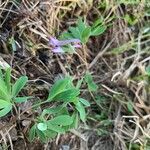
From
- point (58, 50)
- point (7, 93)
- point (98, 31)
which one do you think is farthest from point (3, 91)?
point (98, 31)

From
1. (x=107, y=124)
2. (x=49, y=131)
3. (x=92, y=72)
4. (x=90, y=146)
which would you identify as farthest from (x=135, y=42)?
(x=49, y=131)

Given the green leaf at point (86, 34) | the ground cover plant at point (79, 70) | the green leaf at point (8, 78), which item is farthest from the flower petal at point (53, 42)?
the green leaf at point (8, 78)

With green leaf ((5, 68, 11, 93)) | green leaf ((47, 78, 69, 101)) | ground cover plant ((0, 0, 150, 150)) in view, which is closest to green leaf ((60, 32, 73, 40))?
ground cover plant ((0, 0, 150, 150))

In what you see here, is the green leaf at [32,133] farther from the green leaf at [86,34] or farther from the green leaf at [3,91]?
the green leaf at [86,34]

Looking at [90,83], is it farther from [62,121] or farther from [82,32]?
[62,121]

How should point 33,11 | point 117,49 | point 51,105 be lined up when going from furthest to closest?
point 117,49, point 33,11, point 51,105

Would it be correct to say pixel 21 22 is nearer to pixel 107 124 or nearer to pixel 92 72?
pixel 92 72

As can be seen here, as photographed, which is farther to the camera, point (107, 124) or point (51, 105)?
point (107, 124)

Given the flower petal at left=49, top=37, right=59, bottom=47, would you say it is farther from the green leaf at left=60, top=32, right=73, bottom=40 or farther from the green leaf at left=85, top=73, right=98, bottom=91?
the green leaf at left=85, top=73, right=98, bottom=91
